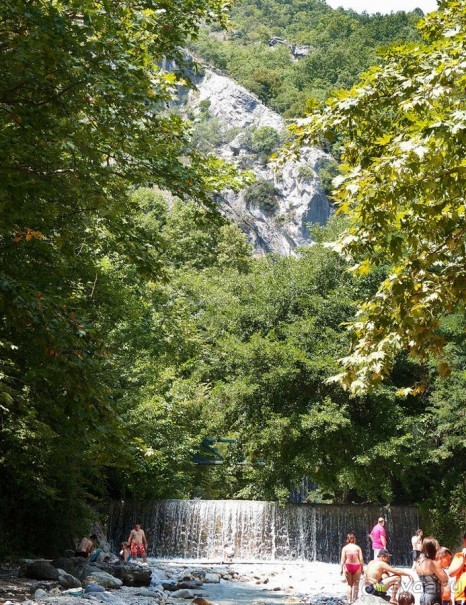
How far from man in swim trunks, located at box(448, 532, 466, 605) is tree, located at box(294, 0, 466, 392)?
7.39 ft

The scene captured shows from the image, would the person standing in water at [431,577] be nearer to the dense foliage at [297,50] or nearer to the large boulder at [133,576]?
the large boulder at [133,576]

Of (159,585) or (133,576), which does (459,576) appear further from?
(159,585)

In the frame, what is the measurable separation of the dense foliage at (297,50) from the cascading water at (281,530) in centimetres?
8106

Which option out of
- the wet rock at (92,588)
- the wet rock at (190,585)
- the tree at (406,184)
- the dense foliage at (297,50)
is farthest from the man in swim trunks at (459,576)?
the dense foliage at (297,50)

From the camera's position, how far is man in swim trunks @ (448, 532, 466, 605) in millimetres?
7488

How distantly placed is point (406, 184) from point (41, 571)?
37.3ft

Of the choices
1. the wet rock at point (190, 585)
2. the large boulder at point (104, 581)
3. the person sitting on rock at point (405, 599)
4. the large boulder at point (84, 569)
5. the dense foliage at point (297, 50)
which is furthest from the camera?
the dense foliage at point (297, 50)

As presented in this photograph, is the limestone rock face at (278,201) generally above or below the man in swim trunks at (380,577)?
above

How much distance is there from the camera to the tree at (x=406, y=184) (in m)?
5.93

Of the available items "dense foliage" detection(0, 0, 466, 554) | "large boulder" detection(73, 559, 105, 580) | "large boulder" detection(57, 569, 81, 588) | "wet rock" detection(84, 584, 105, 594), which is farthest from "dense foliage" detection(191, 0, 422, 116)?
"wet rock" detection(84, 584, 105, 594)

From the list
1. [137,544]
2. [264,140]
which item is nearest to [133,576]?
[137,544]

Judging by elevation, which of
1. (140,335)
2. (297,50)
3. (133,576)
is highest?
(297,50)

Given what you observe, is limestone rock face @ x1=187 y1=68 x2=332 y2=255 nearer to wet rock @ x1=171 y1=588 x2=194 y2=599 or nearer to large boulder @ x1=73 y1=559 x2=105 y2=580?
large boulder @ x1=73 y1=559 x2=105 y2=580

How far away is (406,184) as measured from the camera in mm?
6082
